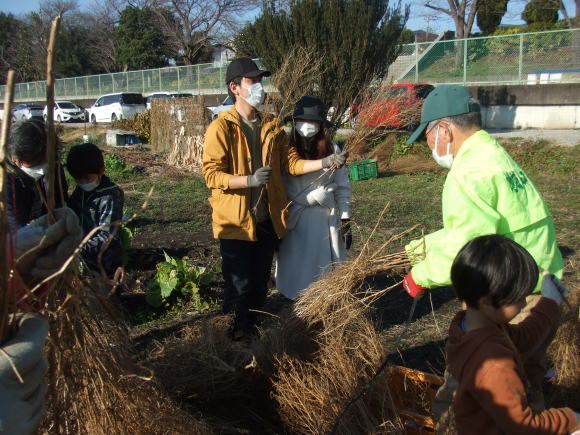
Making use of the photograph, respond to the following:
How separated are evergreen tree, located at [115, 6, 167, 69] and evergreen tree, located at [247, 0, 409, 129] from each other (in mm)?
27486

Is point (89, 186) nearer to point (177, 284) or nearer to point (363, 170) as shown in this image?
point (177, 284)

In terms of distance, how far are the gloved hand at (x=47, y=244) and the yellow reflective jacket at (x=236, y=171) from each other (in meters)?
1.79

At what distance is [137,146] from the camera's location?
16766 millimetres

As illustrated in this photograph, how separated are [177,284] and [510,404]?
327 cm

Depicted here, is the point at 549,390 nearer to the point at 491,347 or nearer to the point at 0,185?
the point at 491,347

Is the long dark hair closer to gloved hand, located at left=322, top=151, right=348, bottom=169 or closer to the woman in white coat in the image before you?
the woman in white coat

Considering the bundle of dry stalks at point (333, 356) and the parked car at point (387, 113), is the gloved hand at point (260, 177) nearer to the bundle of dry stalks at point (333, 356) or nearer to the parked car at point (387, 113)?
the bundle of dry stalks at point (333, 356)

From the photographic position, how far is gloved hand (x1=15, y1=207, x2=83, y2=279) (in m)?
1.50

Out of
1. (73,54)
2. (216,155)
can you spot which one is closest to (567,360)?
(216,155)

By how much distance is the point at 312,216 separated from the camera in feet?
12.6

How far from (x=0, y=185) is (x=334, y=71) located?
1245cm

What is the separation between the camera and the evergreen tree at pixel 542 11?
2789cm

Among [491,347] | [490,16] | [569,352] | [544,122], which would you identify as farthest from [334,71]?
[490,16]

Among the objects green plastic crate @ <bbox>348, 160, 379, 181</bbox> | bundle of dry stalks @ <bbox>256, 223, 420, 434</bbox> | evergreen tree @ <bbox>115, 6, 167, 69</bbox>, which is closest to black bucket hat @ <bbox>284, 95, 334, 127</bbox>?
bundle of dry stalks @ <bbox>256, 223, 420, 434</bbox>
